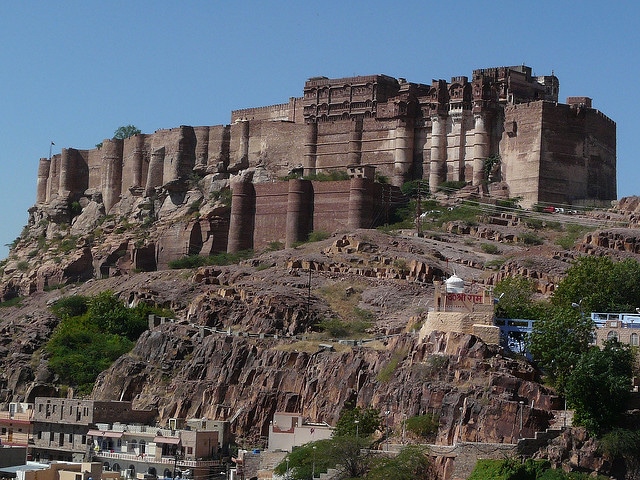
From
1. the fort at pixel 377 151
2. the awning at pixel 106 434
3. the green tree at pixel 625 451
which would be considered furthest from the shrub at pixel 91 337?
the green tree at pixel 625 451

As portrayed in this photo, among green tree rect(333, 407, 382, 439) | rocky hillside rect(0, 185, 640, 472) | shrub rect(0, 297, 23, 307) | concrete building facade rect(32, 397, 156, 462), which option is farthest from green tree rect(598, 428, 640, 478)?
shrub rect(0, 297, 23, 307)

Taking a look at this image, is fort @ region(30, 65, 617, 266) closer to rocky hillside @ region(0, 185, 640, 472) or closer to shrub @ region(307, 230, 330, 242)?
shrub @ region(307, 230, 330, 242)

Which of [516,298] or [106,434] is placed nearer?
[106,434]

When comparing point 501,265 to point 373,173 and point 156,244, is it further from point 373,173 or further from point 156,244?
point 156,244

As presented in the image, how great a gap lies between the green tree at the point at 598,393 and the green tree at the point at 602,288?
39.5 feet

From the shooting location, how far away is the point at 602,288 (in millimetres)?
75438

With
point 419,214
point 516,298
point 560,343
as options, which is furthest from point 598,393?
point 419,214

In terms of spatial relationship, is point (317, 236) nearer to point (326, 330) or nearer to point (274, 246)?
point (274, 246)

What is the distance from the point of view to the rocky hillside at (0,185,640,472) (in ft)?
211

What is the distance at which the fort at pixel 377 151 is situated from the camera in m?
104

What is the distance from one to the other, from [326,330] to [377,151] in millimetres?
33031

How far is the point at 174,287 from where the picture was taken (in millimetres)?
94312

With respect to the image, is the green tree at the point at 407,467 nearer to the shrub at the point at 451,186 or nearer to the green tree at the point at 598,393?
the green tree at the point at 598,393

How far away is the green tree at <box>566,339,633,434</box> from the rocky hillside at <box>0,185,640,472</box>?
5.31ft
